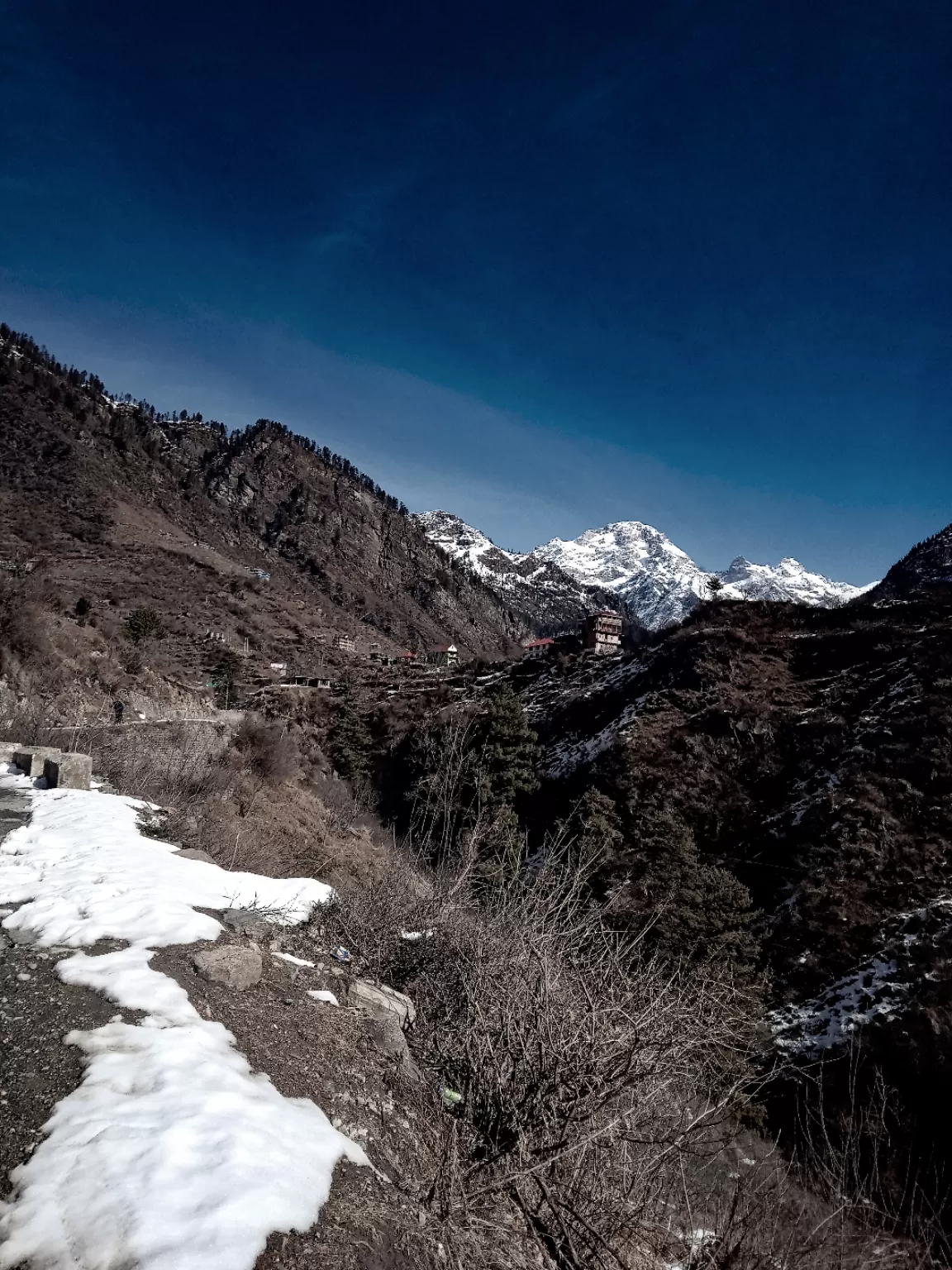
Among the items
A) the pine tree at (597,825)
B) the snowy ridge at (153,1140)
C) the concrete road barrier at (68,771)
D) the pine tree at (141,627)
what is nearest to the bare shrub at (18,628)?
the concrete road barrier at (68,771)

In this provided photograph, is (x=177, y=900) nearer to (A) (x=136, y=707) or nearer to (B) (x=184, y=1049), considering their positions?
(B) (x=184, y=1049)

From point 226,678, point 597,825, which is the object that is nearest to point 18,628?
point 226,678

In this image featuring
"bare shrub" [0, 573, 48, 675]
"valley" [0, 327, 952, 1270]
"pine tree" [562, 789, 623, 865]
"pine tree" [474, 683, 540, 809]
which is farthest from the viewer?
"pine tree" [474, 683, 540, 809]

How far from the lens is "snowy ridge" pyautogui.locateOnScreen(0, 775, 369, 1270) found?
2.48 meters

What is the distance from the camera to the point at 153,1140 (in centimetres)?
300

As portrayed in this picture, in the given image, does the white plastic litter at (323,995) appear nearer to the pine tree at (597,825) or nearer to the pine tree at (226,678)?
the pine tree at (597,825)

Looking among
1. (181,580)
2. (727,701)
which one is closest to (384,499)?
(181,580)

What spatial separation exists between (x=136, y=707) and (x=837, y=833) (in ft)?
87.1

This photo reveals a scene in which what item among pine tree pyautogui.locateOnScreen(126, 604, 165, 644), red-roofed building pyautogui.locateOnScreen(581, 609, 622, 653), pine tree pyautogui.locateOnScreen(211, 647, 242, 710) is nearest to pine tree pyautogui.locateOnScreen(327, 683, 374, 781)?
pine tree pyautogui.locateOnScreen(211, 647, 242, 710)

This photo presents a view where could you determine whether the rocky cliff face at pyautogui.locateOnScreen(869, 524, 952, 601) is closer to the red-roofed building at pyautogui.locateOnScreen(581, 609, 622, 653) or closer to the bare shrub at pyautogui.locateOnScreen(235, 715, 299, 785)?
the red-roofed building at pyautogui.locateOnScreen(581, 609, 622, 653)

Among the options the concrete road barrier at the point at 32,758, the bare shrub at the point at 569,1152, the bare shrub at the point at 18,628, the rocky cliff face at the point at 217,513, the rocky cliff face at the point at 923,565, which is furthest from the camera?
the rocky cliff face at the point at 923,565

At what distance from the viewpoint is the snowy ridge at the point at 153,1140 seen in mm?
2484

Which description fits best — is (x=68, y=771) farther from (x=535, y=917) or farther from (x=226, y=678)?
(x=226, y=678)

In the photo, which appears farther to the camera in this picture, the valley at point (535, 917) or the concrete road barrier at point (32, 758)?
the concrete road barrier at point (32, 758)
